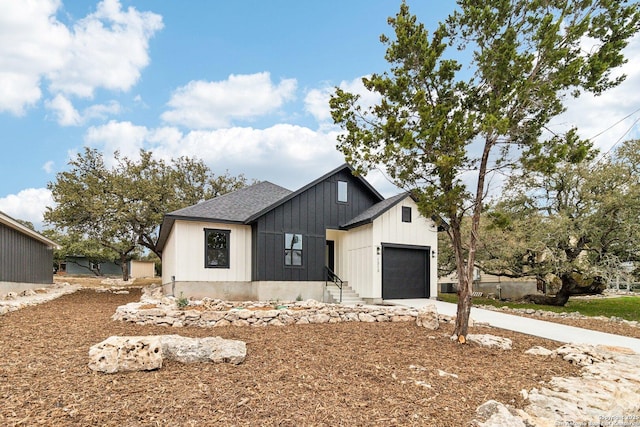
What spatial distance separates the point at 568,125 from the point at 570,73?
43.3 inches

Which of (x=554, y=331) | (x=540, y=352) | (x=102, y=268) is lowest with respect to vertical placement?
(x=102, y=268)

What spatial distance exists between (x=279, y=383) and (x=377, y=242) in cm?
933

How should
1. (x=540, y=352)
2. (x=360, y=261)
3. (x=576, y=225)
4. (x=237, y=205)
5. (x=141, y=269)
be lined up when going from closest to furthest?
1. (x=540, y=352)
2. (x=360, y=261)
3. (x=576, y=225)
4. (x=237, y=205)
5. (x=141, y=269)

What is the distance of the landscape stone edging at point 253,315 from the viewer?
8.21 m

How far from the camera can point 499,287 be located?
21828mm

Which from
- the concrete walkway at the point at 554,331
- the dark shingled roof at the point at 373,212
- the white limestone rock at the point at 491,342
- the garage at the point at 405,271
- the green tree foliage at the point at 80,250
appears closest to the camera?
the white limestone rock at the point at 491,342

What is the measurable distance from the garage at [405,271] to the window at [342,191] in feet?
8.63

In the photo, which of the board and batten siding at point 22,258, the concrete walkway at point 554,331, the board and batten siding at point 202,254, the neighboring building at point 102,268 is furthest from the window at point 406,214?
the neighboring building at point 102,268

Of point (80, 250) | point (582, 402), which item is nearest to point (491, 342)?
point (582, 402)

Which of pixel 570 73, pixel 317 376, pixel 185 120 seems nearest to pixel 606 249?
pixel 570 73

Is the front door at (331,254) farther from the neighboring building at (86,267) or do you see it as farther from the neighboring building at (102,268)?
the neighboring building at (86,267)

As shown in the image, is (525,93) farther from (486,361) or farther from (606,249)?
(606,249)

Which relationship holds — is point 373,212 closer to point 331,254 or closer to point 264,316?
point 331,254

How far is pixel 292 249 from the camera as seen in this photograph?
13.8 meters
